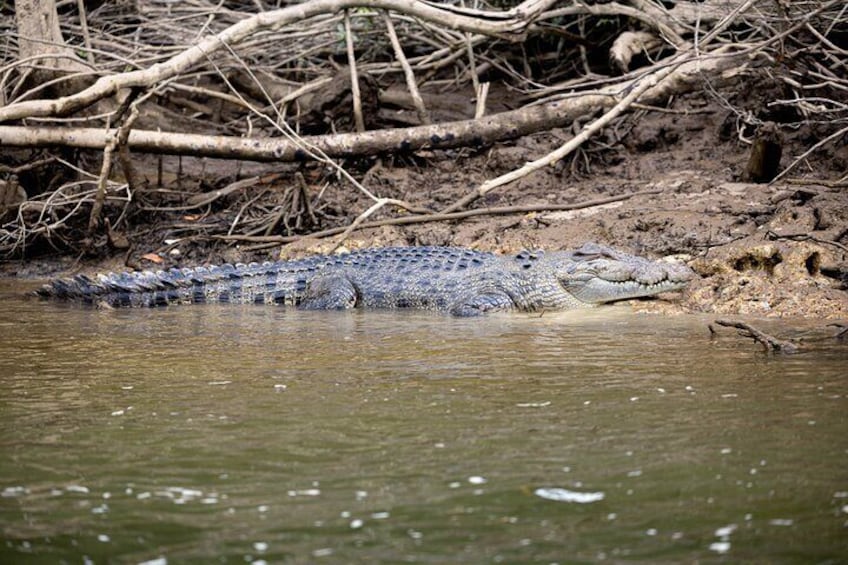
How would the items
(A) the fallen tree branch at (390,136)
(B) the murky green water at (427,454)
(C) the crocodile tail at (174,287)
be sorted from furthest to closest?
(A) the fallen tree branch at (390,136) < (C) the crocodile tail at (174,287) < (B) the murky green water at (427,454)

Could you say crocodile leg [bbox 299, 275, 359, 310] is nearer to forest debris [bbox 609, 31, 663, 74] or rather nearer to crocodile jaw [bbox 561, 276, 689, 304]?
crocodile jaw [bbox 561, 276, 689, 304]

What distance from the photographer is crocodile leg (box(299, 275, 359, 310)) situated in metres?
7.91

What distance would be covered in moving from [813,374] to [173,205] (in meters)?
7.64

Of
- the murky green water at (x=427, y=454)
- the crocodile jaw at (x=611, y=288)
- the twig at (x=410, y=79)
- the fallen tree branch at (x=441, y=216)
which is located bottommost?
the murky green water at (x=427, y=454)

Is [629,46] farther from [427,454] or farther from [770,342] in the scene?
[427,454]

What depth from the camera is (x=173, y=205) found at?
34.9 ft

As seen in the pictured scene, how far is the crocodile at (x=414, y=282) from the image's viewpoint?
7418 millimetres

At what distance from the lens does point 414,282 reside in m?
7.83

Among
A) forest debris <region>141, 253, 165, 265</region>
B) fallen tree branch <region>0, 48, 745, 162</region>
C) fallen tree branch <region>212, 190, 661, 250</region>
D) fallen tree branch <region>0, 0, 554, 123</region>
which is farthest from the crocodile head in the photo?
forest debris <region>141, 253, 165, 265</region>

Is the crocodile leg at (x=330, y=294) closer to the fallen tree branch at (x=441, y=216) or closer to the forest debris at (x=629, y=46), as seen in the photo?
the fallen tree branch at (x=441, y=216)

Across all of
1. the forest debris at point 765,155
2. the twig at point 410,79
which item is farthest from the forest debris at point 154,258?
the forest debris at point 765,155

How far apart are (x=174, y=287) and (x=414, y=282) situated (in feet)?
6.49

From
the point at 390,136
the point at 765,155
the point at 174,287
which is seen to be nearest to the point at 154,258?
the point at 174,287

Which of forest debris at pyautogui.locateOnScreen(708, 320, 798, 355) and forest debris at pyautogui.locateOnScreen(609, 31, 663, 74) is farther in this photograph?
forest debris at pyautogui.locateOnScreen(609, 31, 663, 74)
